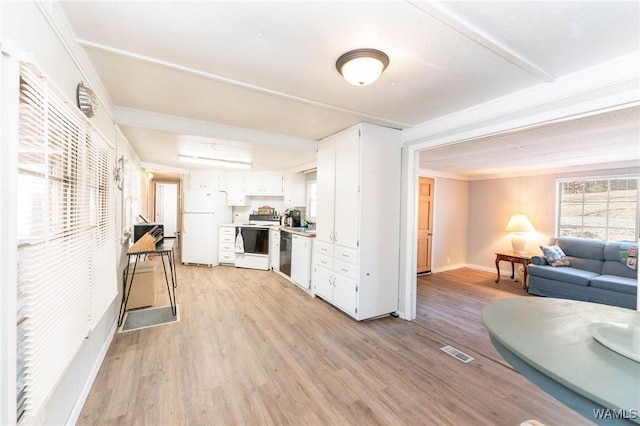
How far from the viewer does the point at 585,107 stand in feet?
6.30

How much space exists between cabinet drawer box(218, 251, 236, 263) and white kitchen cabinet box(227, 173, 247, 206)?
1.20 m

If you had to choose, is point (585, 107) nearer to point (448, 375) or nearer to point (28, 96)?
point (448, 375)

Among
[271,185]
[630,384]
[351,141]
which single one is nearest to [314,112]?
[351,141]

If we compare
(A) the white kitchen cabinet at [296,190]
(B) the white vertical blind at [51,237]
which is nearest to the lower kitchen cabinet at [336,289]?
(A) the white kitchen cabinet at [296,190]

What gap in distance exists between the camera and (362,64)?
1.69 meters

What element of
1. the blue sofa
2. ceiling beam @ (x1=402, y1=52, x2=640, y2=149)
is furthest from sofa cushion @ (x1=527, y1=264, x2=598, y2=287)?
ceiling beam @ (x1=402, y1=52, x2=640, y2=149)

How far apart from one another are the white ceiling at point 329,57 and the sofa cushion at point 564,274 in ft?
6.64

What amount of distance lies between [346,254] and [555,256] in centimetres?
383

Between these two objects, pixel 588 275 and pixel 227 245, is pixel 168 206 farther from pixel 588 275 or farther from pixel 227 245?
pixel 588 275

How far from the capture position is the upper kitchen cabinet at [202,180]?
19.6 ft

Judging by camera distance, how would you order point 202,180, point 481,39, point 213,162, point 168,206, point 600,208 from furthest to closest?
point 168,206 < point 202,180 < point 213,162 < point 600,208 < point 481,39

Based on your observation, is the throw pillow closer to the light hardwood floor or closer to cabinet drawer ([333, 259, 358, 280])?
the light hardwood floor

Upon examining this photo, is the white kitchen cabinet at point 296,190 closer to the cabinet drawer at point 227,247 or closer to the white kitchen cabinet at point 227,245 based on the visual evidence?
the white kitchen cabinet at point 227,245

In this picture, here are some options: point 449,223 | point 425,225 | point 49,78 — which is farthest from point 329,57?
point 449,223
